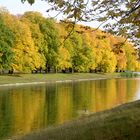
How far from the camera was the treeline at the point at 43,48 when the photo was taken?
77000mm

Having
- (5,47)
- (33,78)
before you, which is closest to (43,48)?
(33,78)

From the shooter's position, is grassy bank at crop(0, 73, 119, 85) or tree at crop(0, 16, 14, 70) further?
tree at crop(0, 16, 14, 70)

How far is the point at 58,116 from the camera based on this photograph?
30734 millimetres

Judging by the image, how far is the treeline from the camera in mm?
77000

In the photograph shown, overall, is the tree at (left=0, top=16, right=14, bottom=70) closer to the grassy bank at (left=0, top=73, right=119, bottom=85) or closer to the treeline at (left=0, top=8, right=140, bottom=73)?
the treeline at (left=0, top=8, right=140, bottom=73)

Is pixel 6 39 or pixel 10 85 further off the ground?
pixel 6 39

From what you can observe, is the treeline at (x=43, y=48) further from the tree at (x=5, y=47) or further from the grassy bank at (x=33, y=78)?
the grassy bank at (x=33, y=78)

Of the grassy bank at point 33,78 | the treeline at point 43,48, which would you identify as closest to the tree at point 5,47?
the treeline at point 43,48

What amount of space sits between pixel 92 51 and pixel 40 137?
93.8 metres

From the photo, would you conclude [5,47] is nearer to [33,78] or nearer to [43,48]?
[33,78]

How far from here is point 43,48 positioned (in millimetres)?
90250

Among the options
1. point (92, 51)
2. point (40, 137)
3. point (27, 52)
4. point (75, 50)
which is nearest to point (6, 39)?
point (27, 52)

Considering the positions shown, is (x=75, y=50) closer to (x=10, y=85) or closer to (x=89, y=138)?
(x=10, y=85)

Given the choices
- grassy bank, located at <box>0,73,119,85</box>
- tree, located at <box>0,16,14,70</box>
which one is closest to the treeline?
tree, located at <box>0,16,14,70</box>
